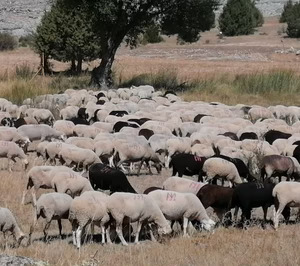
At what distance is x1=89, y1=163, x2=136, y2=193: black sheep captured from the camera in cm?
1246

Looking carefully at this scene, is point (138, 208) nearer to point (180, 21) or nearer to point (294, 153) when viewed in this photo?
point (294, 153)

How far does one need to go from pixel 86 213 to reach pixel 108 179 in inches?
107

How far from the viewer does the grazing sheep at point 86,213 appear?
9.93 metres

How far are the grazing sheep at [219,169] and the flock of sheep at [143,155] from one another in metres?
0.02

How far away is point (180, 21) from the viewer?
32.4m

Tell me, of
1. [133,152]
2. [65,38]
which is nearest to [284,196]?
[133,152]

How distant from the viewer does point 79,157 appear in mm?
14266

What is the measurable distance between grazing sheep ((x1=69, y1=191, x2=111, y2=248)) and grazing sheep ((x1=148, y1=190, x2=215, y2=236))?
1.06 m

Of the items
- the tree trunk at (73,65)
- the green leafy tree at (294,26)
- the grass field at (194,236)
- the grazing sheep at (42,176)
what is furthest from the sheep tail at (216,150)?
the green leafy tree at (294,26)

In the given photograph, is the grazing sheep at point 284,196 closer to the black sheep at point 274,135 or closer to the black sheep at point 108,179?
the black sheep at point 108,179

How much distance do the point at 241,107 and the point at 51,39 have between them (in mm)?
24889

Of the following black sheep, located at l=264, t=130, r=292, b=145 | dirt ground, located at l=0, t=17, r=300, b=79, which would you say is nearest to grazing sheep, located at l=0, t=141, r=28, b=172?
black sheep, located at l=264, t=130, r=292, b=145

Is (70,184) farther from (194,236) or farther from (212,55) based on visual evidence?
(212,55)

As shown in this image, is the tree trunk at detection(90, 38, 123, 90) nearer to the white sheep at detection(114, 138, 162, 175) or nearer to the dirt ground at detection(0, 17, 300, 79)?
the dirt ground at detection(0, 17, 300, 79)
